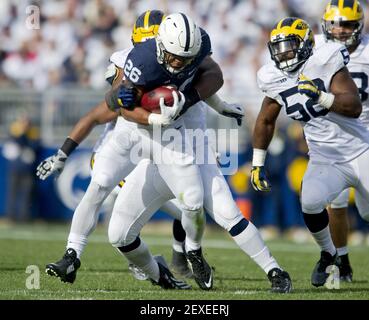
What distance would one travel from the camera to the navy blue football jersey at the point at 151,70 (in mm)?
5332

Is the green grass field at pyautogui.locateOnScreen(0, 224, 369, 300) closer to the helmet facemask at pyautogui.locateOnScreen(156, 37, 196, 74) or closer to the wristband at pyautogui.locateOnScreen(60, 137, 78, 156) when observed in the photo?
the wristband at pyautogui.locateOnScreen(60, 137, 78, 156)

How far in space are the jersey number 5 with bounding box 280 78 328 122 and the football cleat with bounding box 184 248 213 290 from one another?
112 centimetres

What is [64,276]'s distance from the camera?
5418 mm

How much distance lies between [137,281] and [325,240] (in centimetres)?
132

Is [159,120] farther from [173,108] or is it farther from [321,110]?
[321,110]

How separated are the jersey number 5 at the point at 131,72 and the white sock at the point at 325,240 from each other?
1638mm

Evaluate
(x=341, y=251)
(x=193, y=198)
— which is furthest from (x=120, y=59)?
(x=341, y=251)

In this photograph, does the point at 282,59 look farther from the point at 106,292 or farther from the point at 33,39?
the point at 33,39

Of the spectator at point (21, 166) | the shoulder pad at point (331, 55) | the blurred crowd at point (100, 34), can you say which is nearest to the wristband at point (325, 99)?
the shoulder pad at point (331, 55)

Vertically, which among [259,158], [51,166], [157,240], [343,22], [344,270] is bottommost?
[157,240]

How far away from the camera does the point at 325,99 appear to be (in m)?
5.50

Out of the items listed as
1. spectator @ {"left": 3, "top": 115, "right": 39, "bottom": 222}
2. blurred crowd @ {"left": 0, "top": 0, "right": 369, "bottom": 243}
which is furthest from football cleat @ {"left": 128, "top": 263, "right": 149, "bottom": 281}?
blurred crowd @ {"left": 0, "top": 0, "right": 369, "bottom": 243}

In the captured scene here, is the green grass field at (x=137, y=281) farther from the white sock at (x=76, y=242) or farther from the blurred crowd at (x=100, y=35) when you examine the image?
the blurred crowd at (x=100, y=35)

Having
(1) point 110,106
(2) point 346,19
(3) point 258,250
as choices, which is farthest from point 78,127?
(2) point 346,19
